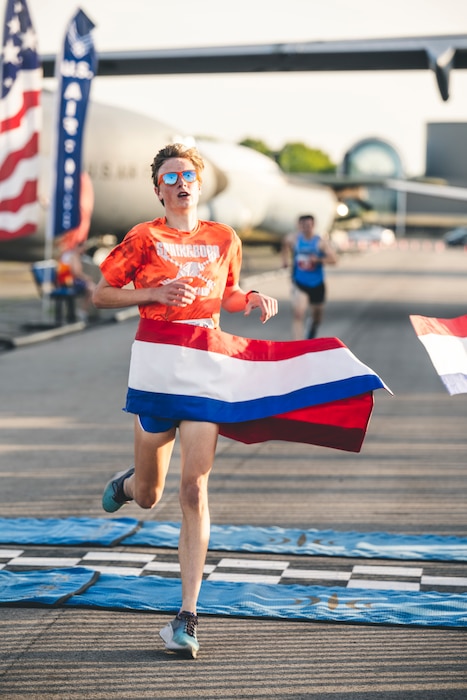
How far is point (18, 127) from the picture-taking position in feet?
57.2

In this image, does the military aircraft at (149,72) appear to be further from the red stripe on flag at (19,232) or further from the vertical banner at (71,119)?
the red stripe on flag at (19,232)

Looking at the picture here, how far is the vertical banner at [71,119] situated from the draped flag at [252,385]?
14.8 m

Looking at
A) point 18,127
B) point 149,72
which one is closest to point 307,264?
point 18,127

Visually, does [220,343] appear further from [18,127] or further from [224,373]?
[18,127]

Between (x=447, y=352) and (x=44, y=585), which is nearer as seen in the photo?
(x=447, y=352)

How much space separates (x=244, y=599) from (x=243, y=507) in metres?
2.06

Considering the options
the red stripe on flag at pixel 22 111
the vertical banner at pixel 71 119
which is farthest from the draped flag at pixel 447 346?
the vertical banner at pixel 71 119

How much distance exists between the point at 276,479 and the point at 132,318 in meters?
14.7

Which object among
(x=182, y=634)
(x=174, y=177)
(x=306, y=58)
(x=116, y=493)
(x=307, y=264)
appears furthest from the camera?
(x=306, y=58)

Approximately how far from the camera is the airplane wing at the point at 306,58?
22.4 meters

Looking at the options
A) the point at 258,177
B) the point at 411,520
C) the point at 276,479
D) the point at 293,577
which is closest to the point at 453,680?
the point at 293,577

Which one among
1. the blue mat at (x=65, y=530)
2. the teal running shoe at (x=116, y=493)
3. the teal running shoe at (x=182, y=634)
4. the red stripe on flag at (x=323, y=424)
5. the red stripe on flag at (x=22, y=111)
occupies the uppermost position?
the red stripe on flag at (x=22, y=111)

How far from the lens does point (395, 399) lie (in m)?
13.0

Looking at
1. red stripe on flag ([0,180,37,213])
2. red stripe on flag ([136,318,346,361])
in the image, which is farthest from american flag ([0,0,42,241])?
red stripe on flag ([136,318,346,361])
